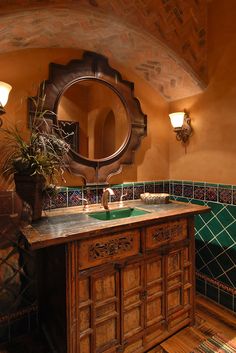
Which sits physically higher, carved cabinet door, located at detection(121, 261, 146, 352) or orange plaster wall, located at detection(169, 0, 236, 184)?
orange plaster wall, located at detection(169, 0, 236, 184)

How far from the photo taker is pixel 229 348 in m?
1.55

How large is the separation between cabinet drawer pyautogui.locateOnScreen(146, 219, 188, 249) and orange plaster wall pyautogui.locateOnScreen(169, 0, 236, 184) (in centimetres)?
66

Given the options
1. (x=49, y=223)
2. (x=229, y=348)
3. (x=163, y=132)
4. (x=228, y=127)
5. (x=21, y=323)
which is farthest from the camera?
(x=163, y=132)

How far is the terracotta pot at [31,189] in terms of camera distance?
54.7 inches

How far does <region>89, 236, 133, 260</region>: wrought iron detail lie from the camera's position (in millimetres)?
1271

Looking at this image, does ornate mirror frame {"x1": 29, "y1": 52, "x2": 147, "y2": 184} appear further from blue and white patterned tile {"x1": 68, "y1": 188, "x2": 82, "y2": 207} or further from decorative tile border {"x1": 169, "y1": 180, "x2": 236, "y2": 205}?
decorative tile border {"x1": 169, "y1": 180, "x2": 236, "y2": 205}

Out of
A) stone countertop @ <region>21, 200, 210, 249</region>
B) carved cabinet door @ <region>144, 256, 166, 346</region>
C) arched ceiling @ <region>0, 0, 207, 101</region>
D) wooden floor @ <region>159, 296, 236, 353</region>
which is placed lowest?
wooden floor @ <region>159, 296, 236, 353</region>

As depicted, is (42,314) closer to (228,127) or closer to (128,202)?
(128,202)

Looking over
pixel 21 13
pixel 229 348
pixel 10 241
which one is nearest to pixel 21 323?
pixel 10 241

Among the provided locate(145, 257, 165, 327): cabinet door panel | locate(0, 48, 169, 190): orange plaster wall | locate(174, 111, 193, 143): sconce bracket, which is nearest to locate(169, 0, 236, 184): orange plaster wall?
locate(174, 111, 193, 143): sconce bracket

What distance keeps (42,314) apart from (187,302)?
1.10 m

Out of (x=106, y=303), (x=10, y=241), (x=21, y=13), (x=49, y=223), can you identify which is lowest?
(x=106, y=303)

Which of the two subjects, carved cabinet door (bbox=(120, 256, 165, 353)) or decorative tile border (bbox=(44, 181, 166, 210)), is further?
decorative tile border (bbox=(44, 181, 166, 210))

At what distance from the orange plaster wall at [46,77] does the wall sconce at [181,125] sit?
0.19 m
